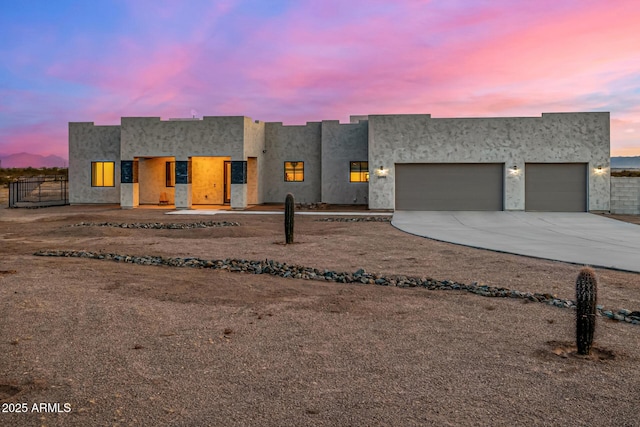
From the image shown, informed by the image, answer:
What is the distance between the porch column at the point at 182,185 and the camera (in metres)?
28.2

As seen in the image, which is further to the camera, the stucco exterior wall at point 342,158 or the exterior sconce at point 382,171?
the stucco exterior wall at point 342,158

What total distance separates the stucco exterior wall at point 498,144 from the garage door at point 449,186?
448 mm

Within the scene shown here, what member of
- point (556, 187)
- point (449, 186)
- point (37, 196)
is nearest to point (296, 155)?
point (449, 186)

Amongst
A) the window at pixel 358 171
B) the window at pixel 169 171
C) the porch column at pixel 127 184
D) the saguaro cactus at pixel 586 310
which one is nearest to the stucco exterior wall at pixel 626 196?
the window at pixel 358 171

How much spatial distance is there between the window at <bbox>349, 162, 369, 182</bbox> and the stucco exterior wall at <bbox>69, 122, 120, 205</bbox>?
48.7 feet

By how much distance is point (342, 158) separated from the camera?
3036 centimetres

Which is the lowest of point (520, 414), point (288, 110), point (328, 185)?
point (520, 414)

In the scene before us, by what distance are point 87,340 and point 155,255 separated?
6.66 metres

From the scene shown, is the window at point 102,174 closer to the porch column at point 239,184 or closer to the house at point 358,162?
the house at point 358,162

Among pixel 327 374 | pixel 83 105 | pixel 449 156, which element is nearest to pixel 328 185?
pixel 449 156

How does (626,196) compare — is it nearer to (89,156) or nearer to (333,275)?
(333,275)

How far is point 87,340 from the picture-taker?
220 inches

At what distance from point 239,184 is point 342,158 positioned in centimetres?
661

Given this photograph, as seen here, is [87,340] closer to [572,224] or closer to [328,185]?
[572,224]
